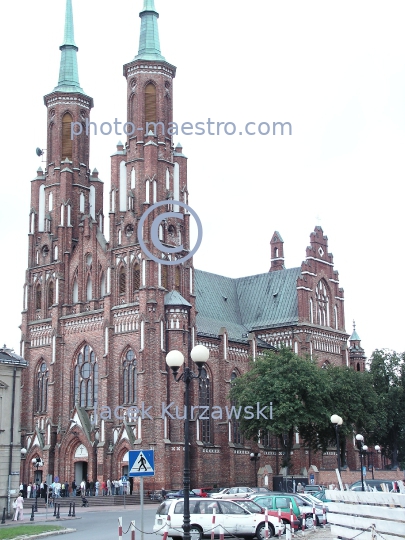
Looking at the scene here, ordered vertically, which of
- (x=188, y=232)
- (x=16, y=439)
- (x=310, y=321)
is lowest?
(x=16, y=439)

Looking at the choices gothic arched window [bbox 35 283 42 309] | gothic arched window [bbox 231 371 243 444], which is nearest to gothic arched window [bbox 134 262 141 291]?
gothic arched window [bbox 231 371 243 444]

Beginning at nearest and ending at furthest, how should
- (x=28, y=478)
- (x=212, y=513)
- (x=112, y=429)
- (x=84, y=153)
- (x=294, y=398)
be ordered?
1. (x=212, y=513)
2. (x=294, y=398)
3. (x=112, y=429)
4. (x=28, y=478)
5. (x=84, y=153)

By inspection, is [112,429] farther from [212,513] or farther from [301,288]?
[212,513]

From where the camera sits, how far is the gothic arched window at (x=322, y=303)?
268 ft

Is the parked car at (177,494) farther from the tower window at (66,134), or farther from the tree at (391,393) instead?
the tower window at (66,134)

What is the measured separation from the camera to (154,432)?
61.8m

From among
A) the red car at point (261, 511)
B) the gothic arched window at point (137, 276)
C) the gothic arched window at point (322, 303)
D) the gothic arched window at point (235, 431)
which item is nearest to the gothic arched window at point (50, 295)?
the gothic arched window at point (137, 276)

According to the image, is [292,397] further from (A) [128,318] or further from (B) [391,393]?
(B) [391,393]

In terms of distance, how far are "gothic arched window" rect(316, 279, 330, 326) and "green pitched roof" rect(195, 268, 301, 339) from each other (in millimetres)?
2467

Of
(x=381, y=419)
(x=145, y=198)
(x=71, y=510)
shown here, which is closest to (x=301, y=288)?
(x=381, y=419)

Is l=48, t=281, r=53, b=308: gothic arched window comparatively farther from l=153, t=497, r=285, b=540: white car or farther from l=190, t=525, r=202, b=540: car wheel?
l=190, t=525, r=202, b=540: car wheel

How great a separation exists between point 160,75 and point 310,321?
27245 millimetres

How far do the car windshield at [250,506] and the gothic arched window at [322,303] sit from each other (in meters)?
50.0

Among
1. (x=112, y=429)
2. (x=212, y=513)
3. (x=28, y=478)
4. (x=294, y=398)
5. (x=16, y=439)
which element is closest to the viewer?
(x=212, y=513)
